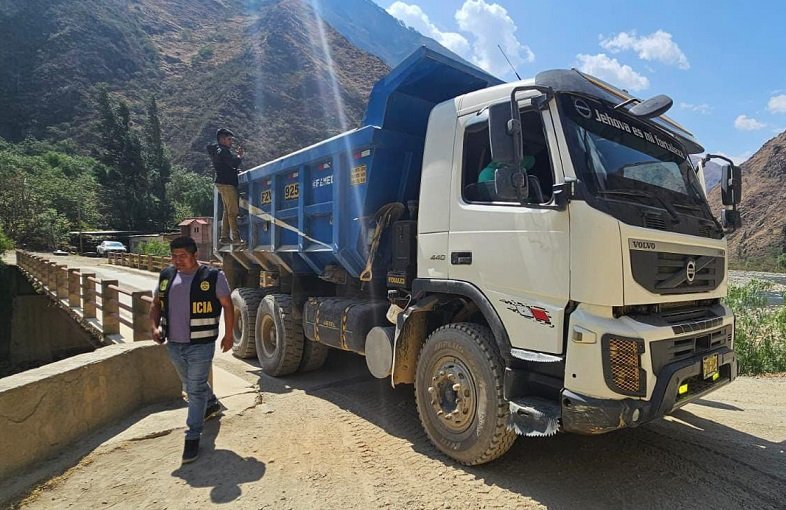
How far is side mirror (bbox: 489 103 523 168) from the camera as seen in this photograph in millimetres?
2869

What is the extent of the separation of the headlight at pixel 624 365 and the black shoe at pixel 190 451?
306 centimetres

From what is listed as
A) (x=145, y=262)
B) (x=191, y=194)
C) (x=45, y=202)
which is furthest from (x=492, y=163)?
(x=191, y=194)

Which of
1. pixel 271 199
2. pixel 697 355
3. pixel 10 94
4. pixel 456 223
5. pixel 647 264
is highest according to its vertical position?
pixel 10 94

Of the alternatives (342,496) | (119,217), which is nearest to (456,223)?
(342,496)

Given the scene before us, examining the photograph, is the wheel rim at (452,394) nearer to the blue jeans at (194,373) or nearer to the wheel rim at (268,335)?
the blue jeans at (194,373)

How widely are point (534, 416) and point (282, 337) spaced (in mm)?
3739

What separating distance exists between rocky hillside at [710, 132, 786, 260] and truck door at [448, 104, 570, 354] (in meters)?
53.8

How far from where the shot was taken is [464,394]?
3398mm

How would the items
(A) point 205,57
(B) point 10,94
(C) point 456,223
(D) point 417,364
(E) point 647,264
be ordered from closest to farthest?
(E) point 647,264
(C) point 456,223
(D) point 417,364
(B) point 10,94
(A) point 205,57

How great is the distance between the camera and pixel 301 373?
611 cm

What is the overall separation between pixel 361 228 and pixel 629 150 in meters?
2.46

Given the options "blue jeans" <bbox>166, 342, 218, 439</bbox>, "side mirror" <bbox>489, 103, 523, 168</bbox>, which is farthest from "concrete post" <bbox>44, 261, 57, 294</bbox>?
Answer: "side mirror" <bbox>489, 103, 523, 168</bbox>

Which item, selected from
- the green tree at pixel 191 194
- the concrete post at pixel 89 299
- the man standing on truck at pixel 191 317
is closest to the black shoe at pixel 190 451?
the man standing on truck at pixel 191 317

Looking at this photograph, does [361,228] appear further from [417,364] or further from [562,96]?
[562,96]
